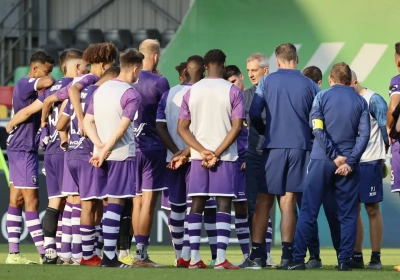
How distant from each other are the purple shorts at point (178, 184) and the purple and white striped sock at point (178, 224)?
0.27 feet

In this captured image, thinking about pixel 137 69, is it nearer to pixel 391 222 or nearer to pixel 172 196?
pixel 172 196

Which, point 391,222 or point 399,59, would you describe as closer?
point 399,59

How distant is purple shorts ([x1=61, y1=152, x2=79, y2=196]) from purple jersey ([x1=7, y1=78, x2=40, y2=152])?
0.73 metres

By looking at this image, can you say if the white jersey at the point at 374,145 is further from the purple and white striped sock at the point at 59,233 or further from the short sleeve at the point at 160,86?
the purple and white striped sock at the point at 59,233

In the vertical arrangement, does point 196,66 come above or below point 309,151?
above

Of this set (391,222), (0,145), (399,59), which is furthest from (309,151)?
(0,145)

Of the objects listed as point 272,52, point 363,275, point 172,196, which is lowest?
point 363,275

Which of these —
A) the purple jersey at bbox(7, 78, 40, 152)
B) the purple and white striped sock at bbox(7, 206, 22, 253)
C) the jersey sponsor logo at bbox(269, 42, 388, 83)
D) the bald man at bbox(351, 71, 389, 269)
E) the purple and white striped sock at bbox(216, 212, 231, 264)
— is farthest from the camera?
the jersey sponsor logo at bbox(269, 42, 388, 83)

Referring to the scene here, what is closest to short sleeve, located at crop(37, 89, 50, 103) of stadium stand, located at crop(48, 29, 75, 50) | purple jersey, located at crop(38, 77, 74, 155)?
purple jersey, located at crop(38, 77, 74, 155)

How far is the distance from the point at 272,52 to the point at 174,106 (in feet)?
19.3

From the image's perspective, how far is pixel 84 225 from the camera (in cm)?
1052

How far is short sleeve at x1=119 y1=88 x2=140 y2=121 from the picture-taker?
10.2 m

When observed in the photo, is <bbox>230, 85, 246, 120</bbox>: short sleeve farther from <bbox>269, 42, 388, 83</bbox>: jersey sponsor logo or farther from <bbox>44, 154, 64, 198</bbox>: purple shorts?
<bbox>269, 42, 388, 83</bbox>: jersey sponsor logo

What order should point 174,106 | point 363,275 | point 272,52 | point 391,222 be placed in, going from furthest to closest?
point 272,52 < point 391,222 < point 174,106 < point 363,275
